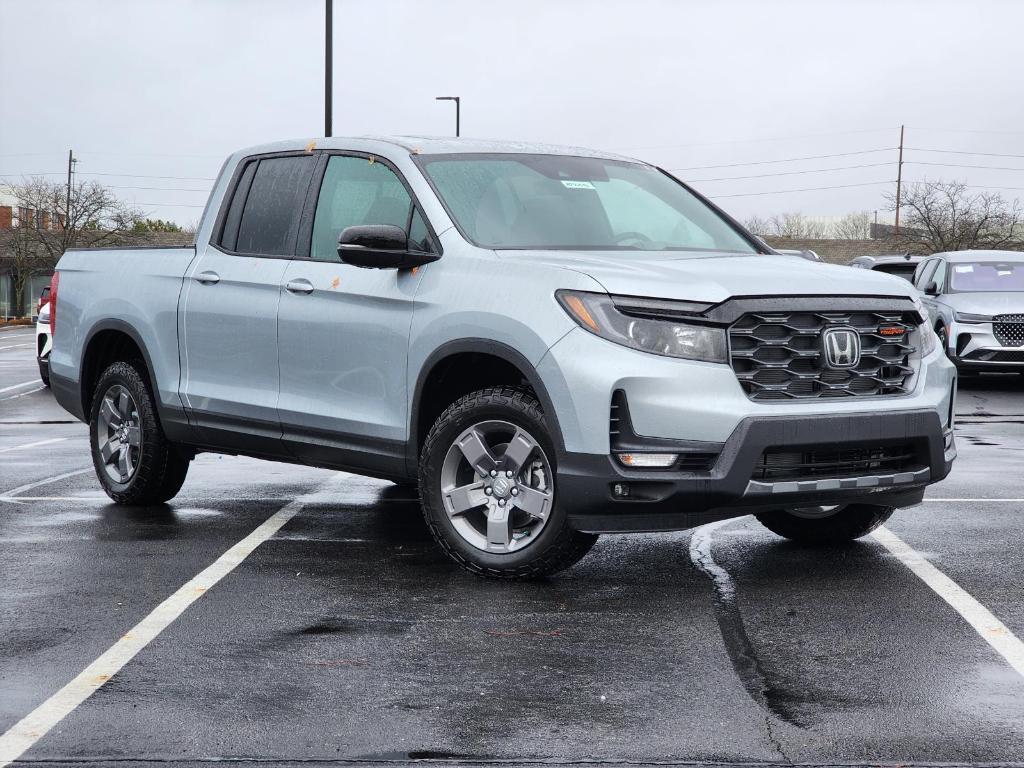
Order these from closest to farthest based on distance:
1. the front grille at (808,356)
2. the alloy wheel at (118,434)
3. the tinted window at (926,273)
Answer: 1. the front grille at (808,356)
2. the alloy wheel at (118,434)
3. the tinted window at (926,273)

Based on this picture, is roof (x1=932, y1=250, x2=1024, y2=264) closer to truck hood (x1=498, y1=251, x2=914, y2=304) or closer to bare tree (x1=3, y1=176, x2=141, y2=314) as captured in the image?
truck hood (x1=498, y1=251, x2=914, y2=304)

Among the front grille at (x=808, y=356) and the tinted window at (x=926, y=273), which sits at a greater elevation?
the front grille at (x=808, y=356)

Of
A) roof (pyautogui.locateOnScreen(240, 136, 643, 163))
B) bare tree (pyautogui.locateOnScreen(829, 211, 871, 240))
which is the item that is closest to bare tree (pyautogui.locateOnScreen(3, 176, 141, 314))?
bare tree (pyautogui.locateOnScreen(829, 211, 871, 240))

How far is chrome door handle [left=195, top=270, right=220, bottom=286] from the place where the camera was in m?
7.93

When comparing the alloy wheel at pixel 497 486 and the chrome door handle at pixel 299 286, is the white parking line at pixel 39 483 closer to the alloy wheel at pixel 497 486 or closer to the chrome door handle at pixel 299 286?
the chrome door handle at pixel 299 286

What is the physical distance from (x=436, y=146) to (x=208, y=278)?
4.93 feet

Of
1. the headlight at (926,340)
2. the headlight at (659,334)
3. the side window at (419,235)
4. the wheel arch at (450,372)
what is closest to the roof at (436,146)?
the side window at (419,235)

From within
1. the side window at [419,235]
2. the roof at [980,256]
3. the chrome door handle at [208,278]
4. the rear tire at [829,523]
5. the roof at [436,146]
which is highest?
the roof at [436,146]

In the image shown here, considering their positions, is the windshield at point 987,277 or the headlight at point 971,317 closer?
the headlight at point 971,317

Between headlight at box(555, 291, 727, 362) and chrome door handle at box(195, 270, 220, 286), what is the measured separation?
2.78 metres

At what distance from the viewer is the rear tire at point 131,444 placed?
8578 mm

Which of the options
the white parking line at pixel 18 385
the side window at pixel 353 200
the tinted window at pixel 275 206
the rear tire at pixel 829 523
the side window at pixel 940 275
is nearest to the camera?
the side window at pixel 353 200

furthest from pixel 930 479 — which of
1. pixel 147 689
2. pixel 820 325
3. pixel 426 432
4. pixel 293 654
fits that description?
pixel 147 689

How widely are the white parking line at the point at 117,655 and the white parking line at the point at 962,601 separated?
305 cm
